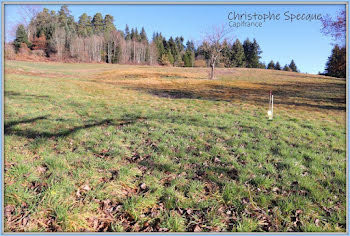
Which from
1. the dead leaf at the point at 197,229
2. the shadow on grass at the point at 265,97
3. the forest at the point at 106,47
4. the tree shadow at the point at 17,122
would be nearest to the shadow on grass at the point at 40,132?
the tree shadow at the point at 17,122

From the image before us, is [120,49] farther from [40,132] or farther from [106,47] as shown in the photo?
[40,132]

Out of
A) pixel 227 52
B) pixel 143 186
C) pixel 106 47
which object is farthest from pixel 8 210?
pixel 106 47

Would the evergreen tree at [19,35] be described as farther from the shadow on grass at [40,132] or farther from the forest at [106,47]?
the shadow on grass at [40,132]

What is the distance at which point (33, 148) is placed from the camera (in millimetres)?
4570

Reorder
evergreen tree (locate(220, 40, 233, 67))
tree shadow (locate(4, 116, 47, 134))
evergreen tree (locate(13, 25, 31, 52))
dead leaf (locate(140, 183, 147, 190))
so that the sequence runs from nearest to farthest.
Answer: dead leaf (locate(140, 183, 147, 190))
evergreen tree (locate(13, 25, 31, 52))
tree shadow (locate(4, 116, 47, 134))
evergreen tree (locate(220, 40, 233, 67))

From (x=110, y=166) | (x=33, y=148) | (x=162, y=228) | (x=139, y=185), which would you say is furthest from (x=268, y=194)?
(x=33, y=148)

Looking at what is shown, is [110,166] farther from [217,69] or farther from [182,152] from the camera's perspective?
[217,69]

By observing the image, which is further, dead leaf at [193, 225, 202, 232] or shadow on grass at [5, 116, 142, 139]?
shadow on grass at [5, 116, 142, 139]

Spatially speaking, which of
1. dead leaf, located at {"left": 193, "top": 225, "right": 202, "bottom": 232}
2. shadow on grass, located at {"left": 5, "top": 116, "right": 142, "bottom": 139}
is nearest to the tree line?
shadow on grass, located at {"left": 5, "top": 116, "right": 142, "bottom": 139}

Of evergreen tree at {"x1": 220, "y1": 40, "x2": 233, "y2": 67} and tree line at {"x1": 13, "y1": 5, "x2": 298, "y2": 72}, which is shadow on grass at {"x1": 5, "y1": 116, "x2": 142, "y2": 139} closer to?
tree line at {"x1": 13, "y1": 5, "x2": 298, "y2": 72}

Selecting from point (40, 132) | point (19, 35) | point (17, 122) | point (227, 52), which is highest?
point (227, 52)

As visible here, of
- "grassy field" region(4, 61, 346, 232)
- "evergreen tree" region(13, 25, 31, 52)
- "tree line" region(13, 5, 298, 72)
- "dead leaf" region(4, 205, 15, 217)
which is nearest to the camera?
"dead leaf" region(4, 205, 15, 217)

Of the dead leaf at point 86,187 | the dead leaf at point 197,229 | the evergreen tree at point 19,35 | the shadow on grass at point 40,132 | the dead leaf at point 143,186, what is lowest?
the dead leaf at point 197,229

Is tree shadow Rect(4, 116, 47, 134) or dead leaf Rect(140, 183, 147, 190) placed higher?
tree shadow Rect(4, 116, 47, 134)
